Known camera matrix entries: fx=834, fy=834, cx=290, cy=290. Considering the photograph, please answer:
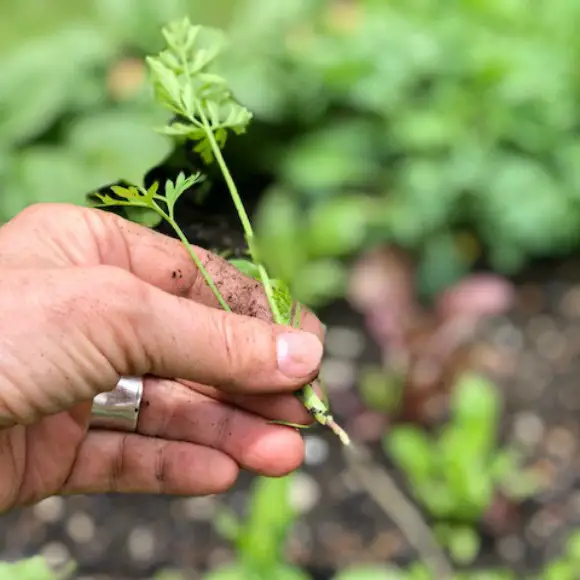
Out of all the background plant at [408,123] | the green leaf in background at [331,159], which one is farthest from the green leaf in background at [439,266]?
the green leaf in background at [331,159]

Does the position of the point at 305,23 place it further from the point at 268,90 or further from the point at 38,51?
the point at 38,51

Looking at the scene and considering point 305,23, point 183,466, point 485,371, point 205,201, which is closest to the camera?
point 205,201

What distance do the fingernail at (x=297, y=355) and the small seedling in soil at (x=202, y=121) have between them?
0.10ft

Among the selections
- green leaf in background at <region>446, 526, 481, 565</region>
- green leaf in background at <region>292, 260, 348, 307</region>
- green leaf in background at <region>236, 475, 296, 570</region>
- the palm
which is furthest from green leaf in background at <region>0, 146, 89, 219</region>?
green leaf in background at <region>446, 526, 481, 565</region>

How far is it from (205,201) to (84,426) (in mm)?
359

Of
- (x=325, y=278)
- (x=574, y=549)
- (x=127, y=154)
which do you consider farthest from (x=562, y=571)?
(x=127, y=154)

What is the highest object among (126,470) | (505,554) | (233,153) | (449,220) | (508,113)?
(233,153)

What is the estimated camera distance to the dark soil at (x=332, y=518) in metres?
1.74

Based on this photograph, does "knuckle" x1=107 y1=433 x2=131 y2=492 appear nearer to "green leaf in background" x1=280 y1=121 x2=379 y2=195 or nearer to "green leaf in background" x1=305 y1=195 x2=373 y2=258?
"green leaf in background" x1=305 y1=195 x2=373 y2=258

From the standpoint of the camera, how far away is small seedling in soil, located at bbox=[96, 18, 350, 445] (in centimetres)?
74

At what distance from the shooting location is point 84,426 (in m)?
0.97

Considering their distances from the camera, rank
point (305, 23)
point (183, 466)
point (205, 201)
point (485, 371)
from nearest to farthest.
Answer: point (205, 201), point (183, 466), point (485, 371), point (305, 23)

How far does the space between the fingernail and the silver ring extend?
0.22 metres

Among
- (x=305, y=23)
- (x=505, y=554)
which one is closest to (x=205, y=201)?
(x=505, y=554)
